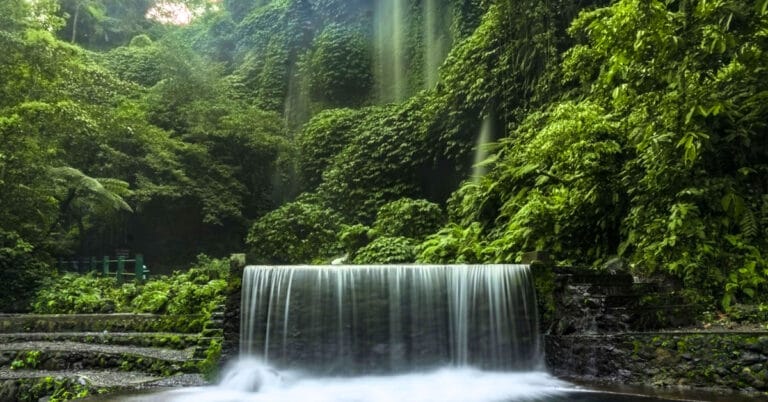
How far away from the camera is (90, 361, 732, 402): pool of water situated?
652 centimetres

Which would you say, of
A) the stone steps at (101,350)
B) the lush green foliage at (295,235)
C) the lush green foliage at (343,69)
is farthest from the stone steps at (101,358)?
the lush green foliage at (343,69)

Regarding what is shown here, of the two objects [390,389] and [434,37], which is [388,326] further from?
[434,37]

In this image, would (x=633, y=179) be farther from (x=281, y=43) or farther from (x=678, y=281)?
(x=281, y=43)

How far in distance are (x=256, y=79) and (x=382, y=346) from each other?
22335mm

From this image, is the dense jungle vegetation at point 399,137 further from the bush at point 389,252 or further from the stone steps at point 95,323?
the stone steps at point 95,323

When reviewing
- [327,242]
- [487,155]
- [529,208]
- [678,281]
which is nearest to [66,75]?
[327,242]

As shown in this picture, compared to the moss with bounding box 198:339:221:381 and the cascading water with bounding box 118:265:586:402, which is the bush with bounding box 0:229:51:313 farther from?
the cascading water with bounding box 118:265:586:402

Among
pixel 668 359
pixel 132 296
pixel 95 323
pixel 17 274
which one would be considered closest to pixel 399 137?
pixel 132 296

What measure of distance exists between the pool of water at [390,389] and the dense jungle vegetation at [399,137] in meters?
2.73

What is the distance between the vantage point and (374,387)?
738 centimetres

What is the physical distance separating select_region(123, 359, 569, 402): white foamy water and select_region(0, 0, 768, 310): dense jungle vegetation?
289 centimetres

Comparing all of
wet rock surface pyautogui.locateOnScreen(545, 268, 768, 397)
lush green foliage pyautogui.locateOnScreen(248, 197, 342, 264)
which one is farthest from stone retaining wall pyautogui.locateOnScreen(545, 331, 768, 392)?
lush green foliage pyautogui.locateOnScreen(248, 197, 342, 264)

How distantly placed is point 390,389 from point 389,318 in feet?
3.84

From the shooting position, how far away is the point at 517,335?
26.9 feet
